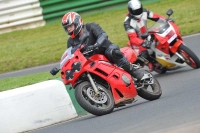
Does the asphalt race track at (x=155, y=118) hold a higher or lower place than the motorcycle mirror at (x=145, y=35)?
higher

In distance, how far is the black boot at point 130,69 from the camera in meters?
9.91

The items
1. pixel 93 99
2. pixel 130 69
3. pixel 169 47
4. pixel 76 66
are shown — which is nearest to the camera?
pixel 93 99

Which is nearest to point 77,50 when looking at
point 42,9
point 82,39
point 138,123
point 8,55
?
point 82,39

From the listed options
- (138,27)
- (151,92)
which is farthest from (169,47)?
(151,92)

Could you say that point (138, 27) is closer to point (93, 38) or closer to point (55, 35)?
point (93, 38)

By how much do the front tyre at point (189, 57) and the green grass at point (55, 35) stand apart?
15.7 feet

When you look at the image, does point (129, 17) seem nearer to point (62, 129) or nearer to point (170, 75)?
point (170, 75)

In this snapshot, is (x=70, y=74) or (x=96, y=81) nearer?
(x=70, y=74)

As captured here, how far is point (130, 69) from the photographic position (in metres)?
10.1

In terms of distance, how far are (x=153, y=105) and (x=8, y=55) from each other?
388 inches

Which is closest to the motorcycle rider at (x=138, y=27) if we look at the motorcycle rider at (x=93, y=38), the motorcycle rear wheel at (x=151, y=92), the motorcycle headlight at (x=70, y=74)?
the motorcycle rear wheel at (x=151, y=92)

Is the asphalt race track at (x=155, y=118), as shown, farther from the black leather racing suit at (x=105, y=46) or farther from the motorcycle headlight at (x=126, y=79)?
the black leather racing suit at (x=105, y=46)

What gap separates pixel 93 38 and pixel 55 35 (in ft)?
34.9

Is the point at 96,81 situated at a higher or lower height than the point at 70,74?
lower
